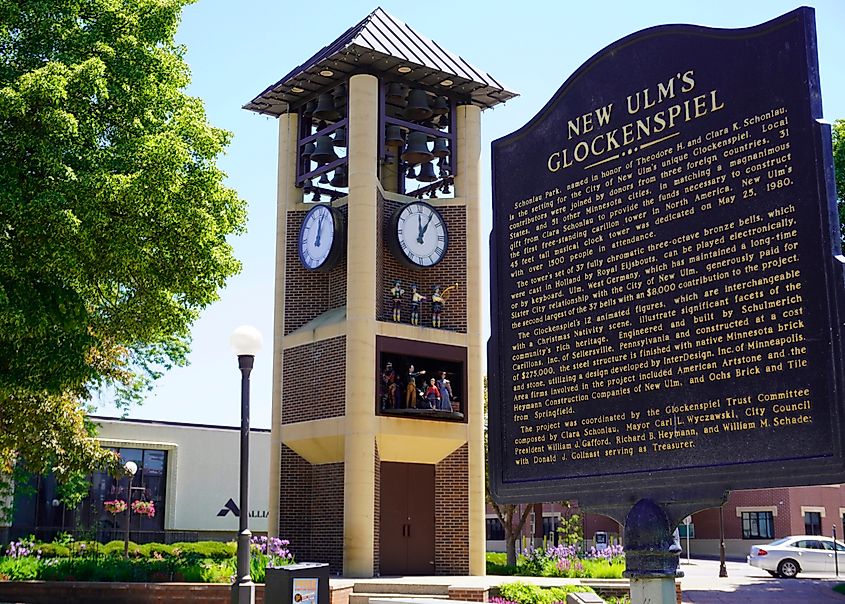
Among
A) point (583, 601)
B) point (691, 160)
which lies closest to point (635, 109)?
point (691, 160)

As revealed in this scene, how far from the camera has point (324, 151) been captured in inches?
1208

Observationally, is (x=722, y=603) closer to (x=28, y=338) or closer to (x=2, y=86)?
(x=28, y=338)

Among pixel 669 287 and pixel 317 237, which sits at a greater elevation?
pixel 317 237

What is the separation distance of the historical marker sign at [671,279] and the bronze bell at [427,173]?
76.4 feet

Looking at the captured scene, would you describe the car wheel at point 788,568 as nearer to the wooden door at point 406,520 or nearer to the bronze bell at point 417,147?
the wooden door at point 406,520

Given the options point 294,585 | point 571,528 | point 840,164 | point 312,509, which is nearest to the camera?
point 294,585

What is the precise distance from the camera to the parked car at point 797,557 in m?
37.5

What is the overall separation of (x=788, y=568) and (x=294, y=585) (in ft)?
93.2

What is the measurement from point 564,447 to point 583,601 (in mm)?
10741

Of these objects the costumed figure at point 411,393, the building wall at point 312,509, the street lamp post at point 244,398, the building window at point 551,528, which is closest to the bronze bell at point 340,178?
the costumed figure at point 411,393

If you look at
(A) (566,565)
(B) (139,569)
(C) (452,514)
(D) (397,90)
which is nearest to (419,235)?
(D) (397,90)

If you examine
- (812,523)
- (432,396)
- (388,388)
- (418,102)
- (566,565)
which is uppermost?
(418,102)

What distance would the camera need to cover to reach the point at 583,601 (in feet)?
56.1

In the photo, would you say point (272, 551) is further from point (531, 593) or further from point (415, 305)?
point (415, 305)
